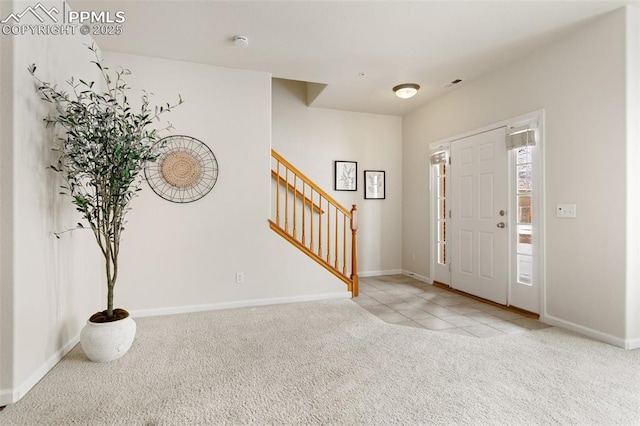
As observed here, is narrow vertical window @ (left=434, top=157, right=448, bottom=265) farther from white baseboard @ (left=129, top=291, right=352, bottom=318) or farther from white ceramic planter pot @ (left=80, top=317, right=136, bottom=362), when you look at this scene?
white ceramic planter pot @ (left=80, top=317, right=136, bottom=362)

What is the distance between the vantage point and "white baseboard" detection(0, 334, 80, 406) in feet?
6.39

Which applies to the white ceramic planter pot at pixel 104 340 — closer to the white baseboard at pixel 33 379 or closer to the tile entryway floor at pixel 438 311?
the white baseboard at pixel 33 379

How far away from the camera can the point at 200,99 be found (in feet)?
12.4

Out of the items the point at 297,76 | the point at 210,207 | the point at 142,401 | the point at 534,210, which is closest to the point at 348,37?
the point at 297,76

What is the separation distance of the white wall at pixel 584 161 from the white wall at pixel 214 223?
8.60 feet

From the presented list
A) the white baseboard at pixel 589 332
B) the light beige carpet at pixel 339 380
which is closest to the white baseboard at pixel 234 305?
the light beige carpet at pixel 339 380

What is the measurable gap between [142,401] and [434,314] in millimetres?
2846

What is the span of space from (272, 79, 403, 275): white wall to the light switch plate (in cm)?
281

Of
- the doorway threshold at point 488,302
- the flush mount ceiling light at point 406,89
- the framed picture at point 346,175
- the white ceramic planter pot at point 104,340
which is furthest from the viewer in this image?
the framed picture at point 346,175

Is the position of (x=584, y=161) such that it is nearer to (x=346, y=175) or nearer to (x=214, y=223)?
(x=346, y=175)

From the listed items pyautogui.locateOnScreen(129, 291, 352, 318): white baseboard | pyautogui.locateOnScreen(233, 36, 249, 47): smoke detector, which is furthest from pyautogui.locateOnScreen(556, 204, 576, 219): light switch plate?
pyautogui.locateOnScreen(233, 36, 249, 47): smoke detector

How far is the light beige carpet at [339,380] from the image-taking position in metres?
1.83

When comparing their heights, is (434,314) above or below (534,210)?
below

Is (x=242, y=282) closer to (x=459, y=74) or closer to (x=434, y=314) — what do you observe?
(x=434, y=314)
